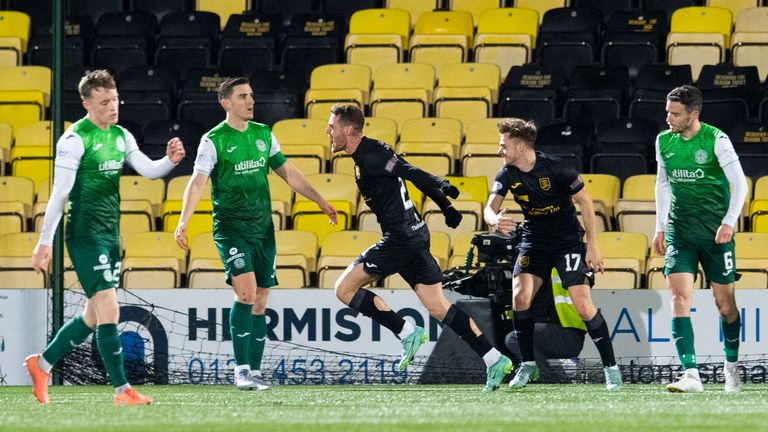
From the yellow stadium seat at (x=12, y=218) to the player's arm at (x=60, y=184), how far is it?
579 cm

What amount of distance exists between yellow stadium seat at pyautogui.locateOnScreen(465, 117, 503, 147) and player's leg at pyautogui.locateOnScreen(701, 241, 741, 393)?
4996mm

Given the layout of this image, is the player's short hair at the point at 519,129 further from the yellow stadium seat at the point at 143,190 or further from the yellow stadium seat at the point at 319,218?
the yellow stadium seat at the point at 143,190

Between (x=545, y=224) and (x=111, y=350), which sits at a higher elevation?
(x=545, y=224)

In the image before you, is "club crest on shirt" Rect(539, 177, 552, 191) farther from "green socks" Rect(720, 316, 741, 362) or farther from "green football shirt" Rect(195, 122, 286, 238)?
"green football shirt" Rect(195, 122, 286, 238)

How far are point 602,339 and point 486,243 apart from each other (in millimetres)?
1728


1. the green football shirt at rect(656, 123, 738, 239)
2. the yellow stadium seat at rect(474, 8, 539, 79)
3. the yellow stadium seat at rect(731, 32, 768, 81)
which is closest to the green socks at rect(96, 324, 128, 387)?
the green football shirt at rect(656, 123, 738, 239)

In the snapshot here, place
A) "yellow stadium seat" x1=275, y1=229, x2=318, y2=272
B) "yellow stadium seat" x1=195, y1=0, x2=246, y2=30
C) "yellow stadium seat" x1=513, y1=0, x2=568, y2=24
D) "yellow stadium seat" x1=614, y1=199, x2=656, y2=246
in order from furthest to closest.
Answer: "yellow stadium seat" x1=195, y1=0, x2=246, y2=30 < "yellow stadium seat" x1=513, y1=0, x2=568, y2=24 < "yellow stadium seat" x1=614, y1=199, x2=656, y2=246 < "yellow stadium seat" x1=275, y1=229, x2=318, y2=272

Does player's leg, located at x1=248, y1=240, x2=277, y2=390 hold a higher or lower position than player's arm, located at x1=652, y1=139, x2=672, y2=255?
lower

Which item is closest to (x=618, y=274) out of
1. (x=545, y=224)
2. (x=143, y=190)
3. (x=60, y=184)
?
(x=545, y=224)

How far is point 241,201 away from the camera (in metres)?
9.23

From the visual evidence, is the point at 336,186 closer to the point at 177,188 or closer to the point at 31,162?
the point at 177,188

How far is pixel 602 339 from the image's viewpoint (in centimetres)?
950

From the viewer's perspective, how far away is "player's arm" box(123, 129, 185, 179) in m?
7.73

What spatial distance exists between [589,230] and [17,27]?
940 cm
